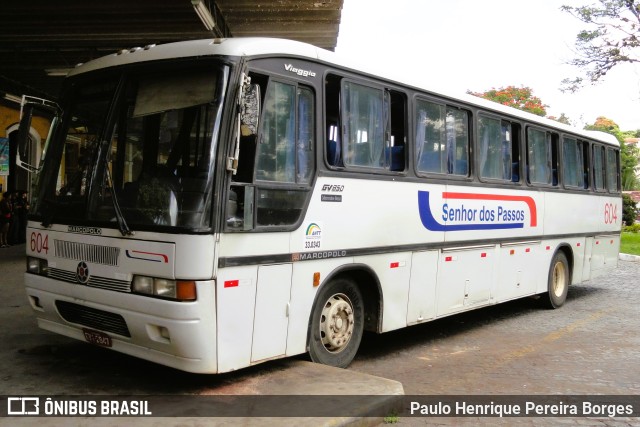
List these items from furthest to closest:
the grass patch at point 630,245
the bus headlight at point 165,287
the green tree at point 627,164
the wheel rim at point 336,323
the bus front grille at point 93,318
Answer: the green tree at point 627,164
the grass patch at point 630,245
the wheel rim at point 336,323
the bus front grille at point 93,318
the bus headlight at point 165,287

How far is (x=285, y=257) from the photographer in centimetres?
504

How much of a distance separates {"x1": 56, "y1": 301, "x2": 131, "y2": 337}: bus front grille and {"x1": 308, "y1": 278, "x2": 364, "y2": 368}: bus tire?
1.67 meters

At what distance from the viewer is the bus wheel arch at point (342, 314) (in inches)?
217

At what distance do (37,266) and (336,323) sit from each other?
9.38 feet

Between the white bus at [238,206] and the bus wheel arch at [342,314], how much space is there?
17 millimetres

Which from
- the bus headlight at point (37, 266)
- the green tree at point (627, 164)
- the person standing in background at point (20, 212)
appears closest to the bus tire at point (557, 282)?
the bus headlight at point (37, 266)

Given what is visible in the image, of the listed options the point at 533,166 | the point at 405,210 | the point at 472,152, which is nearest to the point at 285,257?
the point at 405,210

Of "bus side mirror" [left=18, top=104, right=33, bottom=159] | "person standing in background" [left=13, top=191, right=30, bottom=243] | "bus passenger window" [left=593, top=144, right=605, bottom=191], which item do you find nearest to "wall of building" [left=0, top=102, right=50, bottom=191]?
"person standing in background" [left=13, top=191, right=30, bottom=243]

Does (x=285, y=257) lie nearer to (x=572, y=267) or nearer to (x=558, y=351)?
(x=558, y=351)

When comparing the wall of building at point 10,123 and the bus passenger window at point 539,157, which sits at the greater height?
the wall of building at point 10,123

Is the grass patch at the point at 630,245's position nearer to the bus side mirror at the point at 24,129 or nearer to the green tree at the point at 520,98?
the green tree at the point at 520,98

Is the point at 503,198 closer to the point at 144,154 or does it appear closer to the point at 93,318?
the point at 144,154

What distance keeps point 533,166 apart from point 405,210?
3875mm

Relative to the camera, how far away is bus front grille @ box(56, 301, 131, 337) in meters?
4.75
